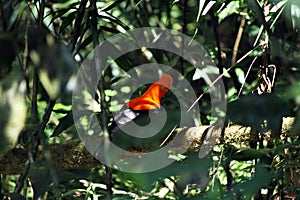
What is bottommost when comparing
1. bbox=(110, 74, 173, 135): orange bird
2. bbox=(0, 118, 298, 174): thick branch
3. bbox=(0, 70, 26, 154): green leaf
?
bbox=(0, 118, 298, 174): thick branch

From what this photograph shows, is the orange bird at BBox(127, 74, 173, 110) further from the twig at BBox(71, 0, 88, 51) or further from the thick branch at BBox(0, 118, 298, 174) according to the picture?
the twig at BBox(71, 0, 88, 51)

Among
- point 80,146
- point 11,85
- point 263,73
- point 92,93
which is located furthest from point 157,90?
point 11,85

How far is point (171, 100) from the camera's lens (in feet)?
6.72

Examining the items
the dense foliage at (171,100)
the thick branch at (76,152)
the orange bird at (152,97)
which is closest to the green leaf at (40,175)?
the dense foliage at (171,100)

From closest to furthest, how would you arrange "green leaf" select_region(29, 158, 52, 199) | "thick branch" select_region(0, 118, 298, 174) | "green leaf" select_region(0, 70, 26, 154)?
"green leaf" select_region(0, 70, 26, 154), "green leaf" select_region(29, 158, 52, 199), "thick branch" select_region(0, 118, 298, 174)

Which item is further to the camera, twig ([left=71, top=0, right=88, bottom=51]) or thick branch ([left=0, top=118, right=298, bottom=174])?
thick branch ([left=0, top=118, right=298, bottom=174])

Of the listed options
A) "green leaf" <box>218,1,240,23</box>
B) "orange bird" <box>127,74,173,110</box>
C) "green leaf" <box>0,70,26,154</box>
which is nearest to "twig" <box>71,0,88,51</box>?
"orange bird" <box>127,74,173,110</box>

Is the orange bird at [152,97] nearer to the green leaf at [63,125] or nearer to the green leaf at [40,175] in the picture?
the green leaf at [63,125]

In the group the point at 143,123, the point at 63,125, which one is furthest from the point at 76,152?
the point at 143,123

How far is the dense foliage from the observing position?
2.97 ft

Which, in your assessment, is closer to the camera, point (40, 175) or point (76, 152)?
point (40, 175)

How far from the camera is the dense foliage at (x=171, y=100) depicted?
905mm

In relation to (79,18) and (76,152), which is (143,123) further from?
(79,18)

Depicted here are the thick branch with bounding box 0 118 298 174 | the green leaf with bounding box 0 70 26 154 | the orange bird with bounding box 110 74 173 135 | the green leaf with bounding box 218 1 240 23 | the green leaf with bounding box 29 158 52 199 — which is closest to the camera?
the green leaf with bounding box 0 70 26 154
